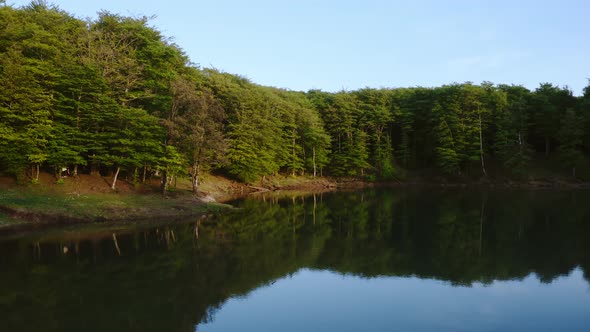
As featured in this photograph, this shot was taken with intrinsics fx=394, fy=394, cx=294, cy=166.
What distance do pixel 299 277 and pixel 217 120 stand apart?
26820 mm

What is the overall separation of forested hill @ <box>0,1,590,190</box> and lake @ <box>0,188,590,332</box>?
10.8 meters

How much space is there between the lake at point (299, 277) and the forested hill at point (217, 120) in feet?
35.3

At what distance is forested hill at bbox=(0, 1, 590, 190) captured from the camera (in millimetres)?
30078

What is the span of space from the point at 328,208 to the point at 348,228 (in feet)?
34.1

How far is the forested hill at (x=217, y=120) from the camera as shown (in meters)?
30.1

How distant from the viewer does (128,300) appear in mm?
11797

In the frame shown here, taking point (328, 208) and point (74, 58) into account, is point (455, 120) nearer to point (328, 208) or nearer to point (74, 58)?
point (328, 208)

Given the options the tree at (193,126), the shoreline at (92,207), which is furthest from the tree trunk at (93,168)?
the tree at (193,126)

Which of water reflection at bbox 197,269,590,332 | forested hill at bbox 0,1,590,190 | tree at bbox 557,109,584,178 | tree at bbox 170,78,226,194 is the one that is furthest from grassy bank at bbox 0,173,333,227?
tree at bbox 557,109,584,178

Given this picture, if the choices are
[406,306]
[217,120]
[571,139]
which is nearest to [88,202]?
[217,120]

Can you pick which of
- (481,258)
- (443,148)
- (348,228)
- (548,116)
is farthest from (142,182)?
(548,116)

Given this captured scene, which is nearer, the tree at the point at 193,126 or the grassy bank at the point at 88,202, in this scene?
the grassy bank at the point at 88,202

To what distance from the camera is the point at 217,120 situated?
38.7m

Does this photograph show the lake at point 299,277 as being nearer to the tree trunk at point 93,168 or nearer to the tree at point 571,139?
the tree trunk at point 93,168
